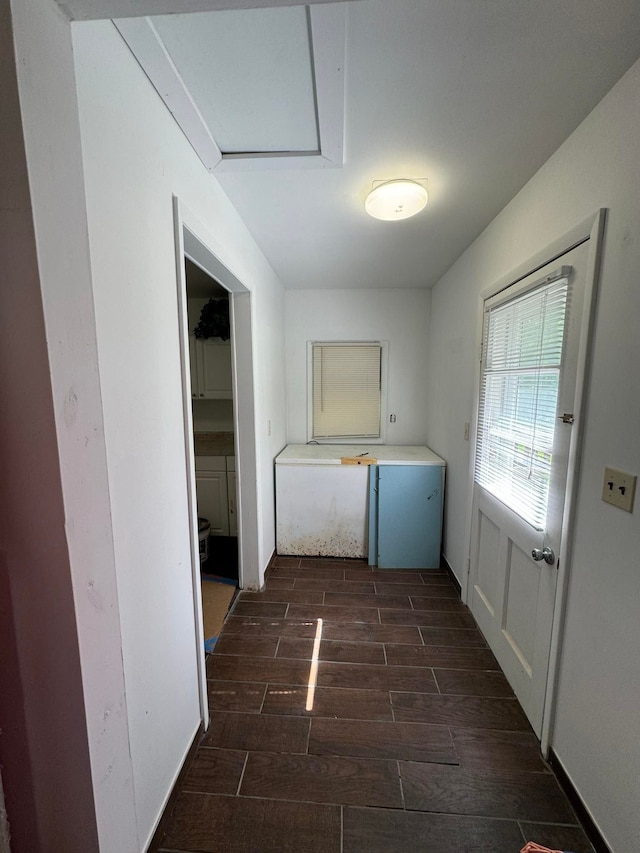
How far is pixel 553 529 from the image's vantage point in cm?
126

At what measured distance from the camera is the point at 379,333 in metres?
3.16

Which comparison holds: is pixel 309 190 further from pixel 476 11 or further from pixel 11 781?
pixel 11 781

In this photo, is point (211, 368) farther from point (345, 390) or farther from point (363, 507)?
point (363, 507)

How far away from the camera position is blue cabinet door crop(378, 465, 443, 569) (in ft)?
8.41

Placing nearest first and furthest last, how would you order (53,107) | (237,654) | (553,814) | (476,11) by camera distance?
(53,107), (476,11), (553,814), (237,654)

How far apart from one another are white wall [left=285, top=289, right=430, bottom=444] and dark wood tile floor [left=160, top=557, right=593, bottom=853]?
184 centimetres

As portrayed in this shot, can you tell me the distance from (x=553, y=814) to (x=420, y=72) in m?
2.44

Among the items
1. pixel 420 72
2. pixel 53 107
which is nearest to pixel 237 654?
pixel 53 107

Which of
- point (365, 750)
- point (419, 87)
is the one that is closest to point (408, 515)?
point (365, 750)

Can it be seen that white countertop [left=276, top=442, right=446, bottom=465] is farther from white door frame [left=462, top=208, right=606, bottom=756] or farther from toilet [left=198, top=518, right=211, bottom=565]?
white door frame [left=462, top=208, right=606, bottom=756]

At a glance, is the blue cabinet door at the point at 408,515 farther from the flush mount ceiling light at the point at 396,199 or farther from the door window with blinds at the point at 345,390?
the flush mount ceiling light at the point at 396,199

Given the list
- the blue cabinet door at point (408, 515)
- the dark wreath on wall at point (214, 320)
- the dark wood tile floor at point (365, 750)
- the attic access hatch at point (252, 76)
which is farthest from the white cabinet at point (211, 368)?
the dark wood tile floor at point (365, 750)

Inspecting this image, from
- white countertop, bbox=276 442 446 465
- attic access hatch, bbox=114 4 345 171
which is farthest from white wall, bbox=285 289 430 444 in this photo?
attic access hatch, bbox=114 4 345 171

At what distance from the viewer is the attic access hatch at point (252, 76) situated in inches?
31.8
